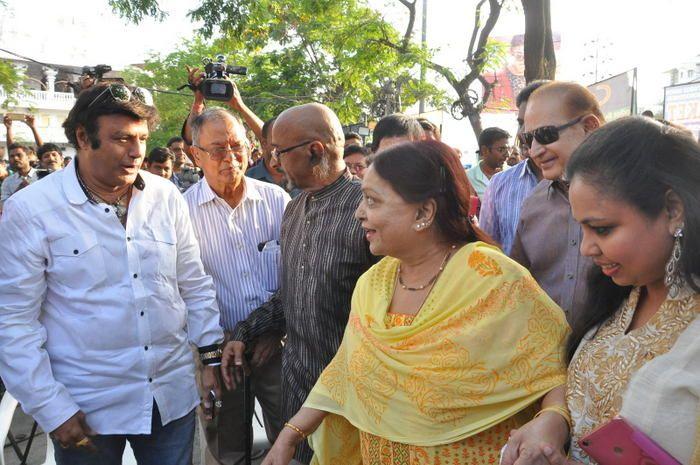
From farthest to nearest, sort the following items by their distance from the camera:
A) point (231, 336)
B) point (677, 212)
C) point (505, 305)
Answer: point (231, 336) → point (505, 305) → point (677, 212)

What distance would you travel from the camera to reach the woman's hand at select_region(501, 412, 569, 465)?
156cm

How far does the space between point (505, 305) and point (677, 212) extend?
22.9 inches

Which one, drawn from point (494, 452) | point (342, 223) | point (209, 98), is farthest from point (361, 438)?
point (209, 98)

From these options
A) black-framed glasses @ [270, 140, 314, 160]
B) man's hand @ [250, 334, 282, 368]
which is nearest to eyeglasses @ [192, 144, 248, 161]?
black-framed glasses @ [270, 140, 314, 160]

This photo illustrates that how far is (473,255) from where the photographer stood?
202 cm

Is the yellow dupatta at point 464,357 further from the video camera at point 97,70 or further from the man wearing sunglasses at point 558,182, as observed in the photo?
the video camera at point 97,70

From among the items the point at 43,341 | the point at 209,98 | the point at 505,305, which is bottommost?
the point at 43,341

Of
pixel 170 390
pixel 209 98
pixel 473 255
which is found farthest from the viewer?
pixel 209 98

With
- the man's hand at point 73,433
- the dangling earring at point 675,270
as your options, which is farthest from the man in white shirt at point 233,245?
the dangling earring at point 675,270

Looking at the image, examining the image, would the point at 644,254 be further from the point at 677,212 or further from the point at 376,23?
the point at 376,23

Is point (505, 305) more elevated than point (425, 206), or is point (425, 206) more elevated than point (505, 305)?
point (425, 206)

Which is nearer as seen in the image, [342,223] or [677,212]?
[677,212]

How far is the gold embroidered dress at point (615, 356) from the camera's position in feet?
4.81

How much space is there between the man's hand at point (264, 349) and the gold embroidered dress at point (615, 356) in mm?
1783
